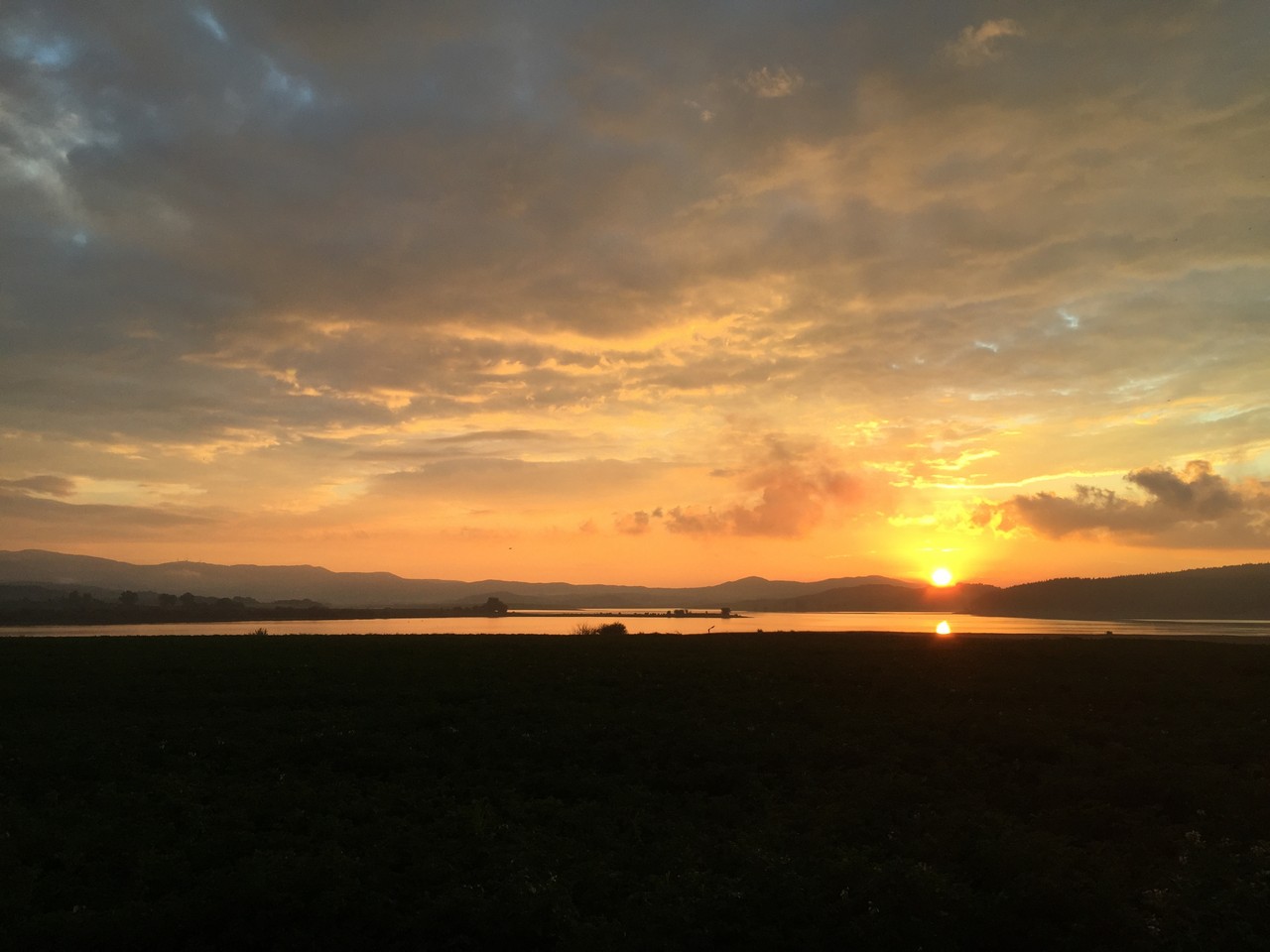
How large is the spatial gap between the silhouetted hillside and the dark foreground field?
122721mm

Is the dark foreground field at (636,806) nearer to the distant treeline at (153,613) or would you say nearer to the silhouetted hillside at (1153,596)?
the distant treeline at (153,613)

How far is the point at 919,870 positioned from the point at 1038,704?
15003 mm

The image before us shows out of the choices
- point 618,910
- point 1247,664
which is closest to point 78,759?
point 618,910

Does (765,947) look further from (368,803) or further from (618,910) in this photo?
(368,803)

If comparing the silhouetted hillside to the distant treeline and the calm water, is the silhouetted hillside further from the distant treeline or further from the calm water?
the distant treeline

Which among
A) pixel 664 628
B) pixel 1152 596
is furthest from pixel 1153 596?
pixel 664 628

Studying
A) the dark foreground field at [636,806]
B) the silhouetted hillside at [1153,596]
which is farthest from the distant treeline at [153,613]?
the silhouetted hillside at [1153,596]

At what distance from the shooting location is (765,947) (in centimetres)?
871

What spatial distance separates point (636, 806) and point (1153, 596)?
159613 millimetres

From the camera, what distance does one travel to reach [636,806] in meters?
14.3

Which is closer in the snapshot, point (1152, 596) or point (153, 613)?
point (153, 613)

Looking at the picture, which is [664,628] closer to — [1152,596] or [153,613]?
[153,613]

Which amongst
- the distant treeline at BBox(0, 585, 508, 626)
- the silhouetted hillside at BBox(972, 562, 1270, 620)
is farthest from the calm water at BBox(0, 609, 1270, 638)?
the silhouetted hillside at BBox(972, 562, 1270, 620)

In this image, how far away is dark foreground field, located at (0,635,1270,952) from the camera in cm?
913
